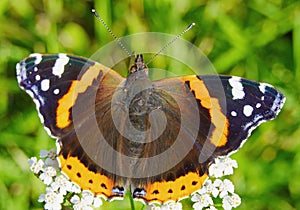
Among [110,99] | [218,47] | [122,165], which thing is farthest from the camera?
[218,47]

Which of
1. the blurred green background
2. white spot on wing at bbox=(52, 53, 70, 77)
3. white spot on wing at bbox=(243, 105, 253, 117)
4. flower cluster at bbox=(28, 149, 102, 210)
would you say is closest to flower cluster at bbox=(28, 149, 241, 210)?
flower cluster at bbox=(28, 149, 102, 210)

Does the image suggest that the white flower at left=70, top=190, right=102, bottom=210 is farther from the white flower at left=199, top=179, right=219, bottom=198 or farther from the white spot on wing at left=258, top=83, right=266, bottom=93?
the white spot on wing at left=258, top=83, right=266, bottom=93

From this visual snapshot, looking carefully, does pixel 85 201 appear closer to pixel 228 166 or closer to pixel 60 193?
pixel 60 193

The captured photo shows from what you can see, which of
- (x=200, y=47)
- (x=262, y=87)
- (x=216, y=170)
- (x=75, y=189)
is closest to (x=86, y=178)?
(x=75, y=189)

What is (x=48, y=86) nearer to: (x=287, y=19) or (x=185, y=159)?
(x=185, y=159)

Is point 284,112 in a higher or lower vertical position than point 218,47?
lower

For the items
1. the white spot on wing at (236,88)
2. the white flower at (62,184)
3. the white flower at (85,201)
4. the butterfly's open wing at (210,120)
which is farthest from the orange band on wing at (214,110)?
the white flower at (62,184)

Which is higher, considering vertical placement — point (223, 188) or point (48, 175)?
point (48, 175)

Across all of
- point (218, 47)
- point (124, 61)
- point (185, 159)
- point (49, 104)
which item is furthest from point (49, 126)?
point (218, 47)
